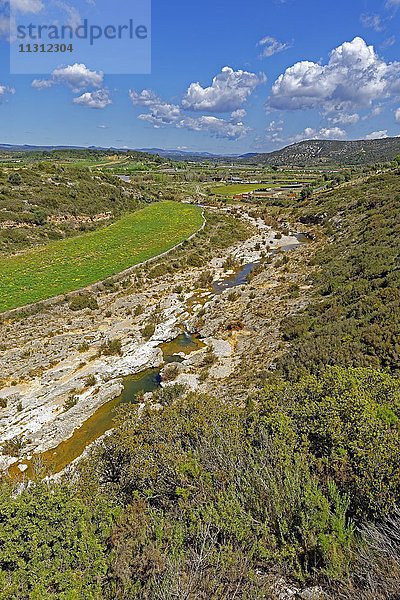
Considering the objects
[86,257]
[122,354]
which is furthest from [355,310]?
[86,257]

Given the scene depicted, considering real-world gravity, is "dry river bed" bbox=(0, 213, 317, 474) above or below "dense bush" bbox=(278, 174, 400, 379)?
→ below

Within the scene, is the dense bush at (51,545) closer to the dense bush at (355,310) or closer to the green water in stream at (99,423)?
the green water in stream at (99,423)

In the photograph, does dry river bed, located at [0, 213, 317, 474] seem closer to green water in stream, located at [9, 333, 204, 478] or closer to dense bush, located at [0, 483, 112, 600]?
green water in stream, located at [9, 333, 204, 478]

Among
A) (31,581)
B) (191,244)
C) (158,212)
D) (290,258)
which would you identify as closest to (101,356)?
(31,581)

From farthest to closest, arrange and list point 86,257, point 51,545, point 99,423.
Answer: point 86,257 → point 99,423 → point 51,545

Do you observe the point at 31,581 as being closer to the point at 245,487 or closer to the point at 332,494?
the point at 245,487

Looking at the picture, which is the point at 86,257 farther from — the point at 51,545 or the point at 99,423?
the point at 51,545

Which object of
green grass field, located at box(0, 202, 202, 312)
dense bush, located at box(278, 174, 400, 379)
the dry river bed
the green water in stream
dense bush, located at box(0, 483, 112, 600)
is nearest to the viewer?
dense bush, located at box(0, 483, 112, 600)

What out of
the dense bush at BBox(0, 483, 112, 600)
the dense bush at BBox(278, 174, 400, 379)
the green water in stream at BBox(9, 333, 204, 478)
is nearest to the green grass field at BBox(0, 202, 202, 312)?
the green water in stream at BBox(9, 333, 204, 478)
